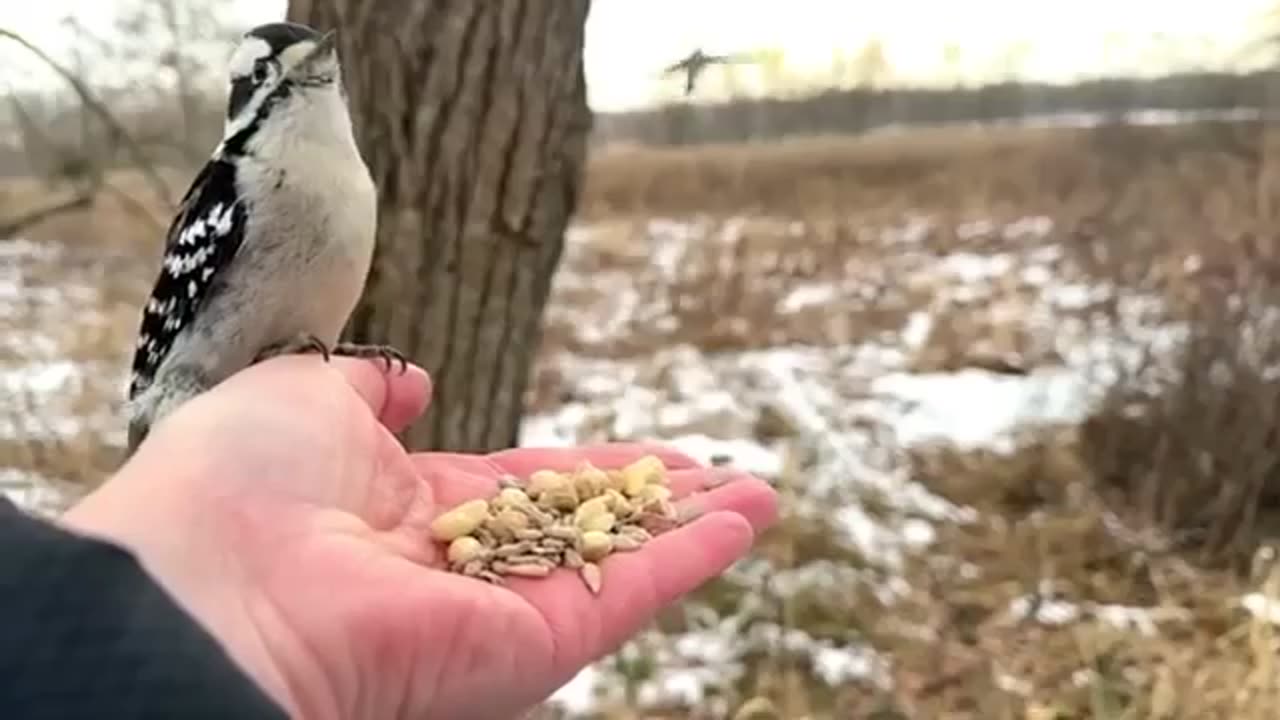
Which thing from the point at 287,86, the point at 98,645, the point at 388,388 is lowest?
the point at 388,388

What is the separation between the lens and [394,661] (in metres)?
1.45

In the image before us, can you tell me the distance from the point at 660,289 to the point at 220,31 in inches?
111

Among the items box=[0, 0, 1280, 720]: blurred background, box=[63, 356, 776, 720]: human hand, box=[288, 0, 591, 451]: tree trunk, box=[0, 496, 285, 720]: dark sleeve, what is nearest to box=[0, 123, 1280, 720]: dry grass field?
box=[0, 0, 1280, 720]: blurred background

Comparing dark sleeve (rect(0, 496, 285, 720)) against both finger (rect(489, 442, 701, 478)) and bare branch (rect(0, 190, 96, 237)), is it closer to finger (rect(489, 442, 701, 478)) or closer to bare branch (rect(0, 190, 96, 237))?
finger (rect(489, 442, 701, 478))

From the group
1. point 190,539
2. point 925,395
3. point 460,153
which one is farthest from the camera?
point 925,395

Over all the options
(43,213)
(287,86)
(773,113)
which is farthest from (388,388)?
(773,113)

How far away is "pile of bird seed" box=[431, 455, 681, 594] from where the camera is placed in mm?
1679

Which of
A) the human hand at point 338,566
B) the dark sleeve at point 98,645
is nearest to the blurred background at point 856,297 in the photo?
the human hand at point 338,566

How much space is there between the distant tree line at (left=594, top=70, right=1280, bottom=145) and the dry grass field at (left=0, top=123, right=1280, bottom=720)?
128mm

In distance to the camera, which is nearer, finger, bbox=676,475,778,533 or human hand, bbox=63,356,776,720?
human hand, bbox=63,356,776,720

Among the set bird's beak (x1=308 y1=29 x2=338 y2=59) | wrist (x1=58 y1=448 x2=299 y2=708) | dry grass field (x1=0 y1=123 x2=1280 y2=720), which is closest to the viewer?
wrist (x1=58 y1=448 x2=299 y2=708)

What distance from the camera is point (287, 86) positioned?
74.2 inches

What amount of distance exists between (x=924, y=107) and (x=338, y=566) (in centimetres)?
469

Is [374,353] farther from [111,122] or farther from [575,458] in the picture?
[111,122]
